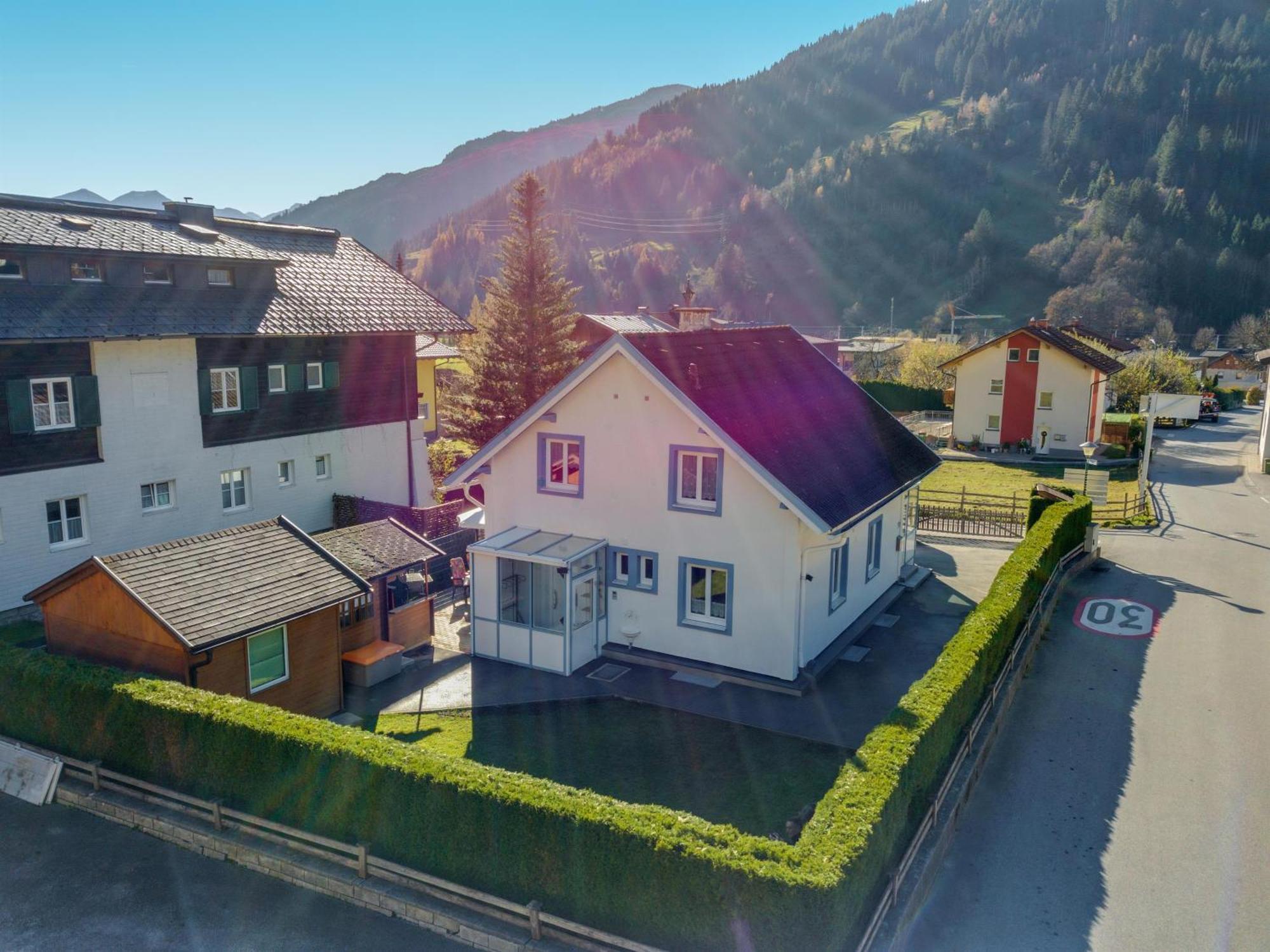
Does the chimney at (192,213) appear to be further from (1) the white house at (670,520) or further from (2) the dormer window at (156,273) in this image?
(1) the white house at (670,520)

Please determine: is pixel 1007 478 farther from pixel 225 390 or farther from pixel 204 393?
pixel 204 393

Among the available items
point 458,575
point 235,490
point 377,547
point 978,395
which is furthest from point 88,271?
point 978,395

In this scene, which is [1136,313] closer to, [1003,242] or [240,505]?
[1003,242]

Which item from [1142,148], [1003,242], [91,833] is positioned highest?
[1142,148]

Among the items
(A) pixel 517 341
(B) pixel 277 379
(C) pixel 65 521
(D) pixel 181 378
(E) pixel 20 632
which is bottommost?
(E) pixel 20 632

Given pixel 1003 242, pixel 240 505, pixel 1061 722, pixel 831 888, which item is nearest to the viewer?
pixel 831 888

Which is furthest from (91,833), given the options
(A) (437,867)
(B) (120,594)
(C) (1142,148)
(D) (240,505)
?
(C) (1142,148)

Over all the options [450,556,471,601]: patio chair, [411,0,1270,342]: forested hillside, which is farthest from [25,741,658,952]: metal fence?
[411,0,1270,342]: forested hillside
